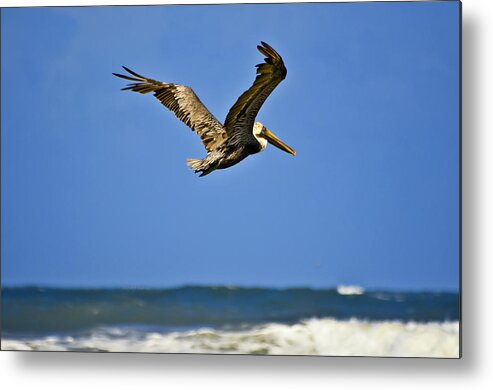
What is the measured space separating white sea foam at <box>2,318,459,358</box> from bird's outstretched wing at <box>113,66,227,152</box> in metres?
0.94

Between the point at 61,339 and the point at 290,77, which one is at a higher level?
the point at 290,77

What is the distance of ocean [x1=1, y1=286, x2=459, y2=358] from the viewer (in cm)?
503

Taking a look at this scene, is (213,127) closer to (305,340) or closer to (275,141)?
(275,141)

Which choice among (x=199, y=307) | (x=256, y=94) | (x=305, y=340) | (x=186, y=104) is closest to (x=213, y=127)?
(x=186, y=104)

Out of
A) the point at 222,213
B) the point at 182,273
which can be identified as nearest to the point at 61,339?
the point at 182,273

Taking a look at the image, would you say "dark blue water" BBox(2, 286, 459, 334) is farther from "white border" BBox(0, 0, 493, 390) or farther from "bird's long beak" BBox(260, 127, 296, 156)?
"bird's long beak" BBox(260, 127, 296, 156)

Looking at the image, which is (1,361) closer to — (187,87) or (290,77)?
(187,87)

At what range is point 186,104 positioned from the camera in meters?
5.25

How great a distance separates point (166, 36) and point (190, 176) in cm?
70

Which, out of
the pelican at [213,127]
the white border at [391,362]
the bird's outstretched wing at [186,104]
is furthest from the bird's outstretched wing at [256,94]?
the white border at [391,362]

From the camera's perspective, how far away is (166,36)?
17.2 ft

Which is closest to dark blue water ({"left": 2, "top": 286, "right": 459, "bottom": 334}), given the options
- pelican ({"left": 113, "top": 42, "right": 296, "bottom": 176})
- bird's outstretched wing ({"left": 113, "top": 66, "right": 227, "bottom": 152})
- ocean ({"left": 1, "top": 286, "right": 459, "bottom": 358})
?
ocean ({"left": 1, "top": 286, "right": 459, "bottom": 358})

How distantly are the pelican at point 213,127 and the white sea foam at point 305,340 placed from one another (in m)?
0.83

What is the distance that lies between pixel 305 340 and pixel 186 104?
4.26 feet
